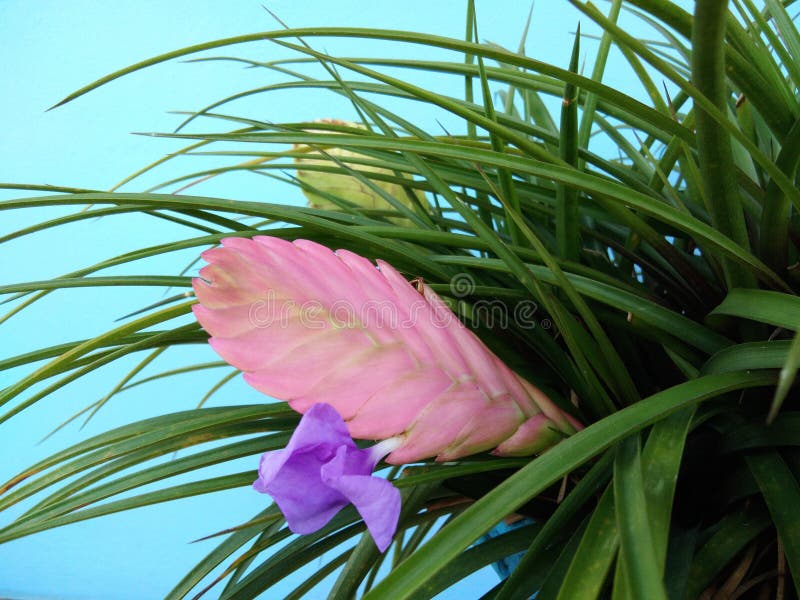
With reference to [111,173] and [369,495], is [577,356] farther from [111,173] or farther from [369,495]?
[111,173]

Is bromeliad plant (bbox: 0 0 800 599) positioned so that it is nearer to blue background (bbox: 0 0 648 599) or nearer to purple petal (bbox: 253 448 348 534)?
purple petal (bbox: 253 448 348 534)

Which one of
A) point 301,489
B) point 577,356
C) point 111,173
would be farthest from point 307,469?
point 111,173

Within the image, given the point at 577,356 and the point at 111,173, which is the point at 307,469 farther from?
the point at 111,173

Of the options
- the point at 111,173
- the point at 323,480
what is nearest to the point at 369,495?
the point at 323,480

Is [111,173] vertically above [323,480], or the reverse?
[111,173]

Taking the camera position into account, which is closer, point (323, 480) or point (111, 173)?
point (323, 480)

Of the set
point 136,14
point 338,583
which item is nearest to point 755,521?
point 338,583

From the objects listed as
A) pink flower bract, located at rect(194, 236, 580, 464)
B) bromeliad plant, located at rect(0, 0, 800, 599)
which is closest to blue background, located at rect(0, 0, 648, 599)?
bromeliad plant, located at rect(0, 0, 800, 599)
